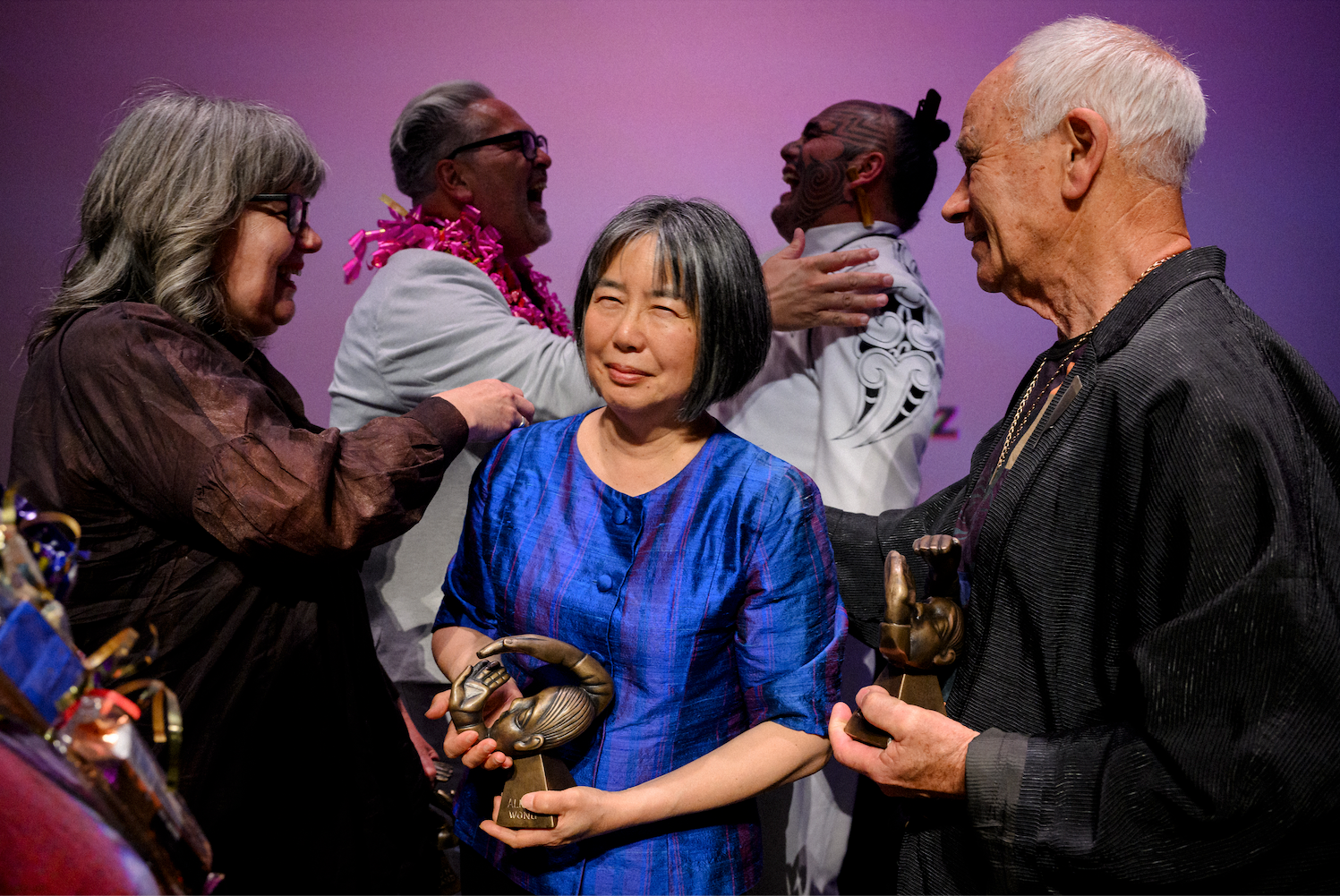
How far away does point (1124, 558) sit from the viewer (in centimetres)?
101

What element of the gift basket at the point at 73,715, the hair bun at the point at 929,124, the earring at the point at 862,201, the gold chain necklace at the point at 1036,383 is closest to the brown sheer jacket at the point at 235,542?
the gift basket at the point at 73,715

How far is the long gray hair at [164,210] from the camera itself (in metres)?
1.33

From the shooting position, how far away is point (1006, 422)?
1.36 m

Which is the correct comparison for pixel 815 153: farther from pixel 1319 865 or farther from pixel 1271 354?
pixel 1319 865

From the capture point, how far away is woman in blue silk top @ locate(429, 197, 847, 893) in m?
1.22

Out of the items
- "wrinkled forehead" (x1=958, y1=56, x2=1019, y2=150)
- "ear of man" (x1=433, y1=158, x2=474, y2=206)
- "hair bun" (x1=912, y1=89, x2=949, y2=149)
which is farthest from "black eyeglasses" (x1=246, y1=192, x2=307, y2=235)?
"hair bun" (x1=912, y1=89, x2=949, y2=149)

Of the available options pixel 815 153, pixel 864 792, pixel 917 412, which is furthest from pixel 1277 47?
pixel 864 792

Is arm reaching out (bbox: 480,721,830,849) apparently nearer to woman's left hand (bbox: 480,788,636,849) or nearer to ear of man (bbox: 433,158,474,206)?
woman's left hand (bbox: 480,788,636,849)

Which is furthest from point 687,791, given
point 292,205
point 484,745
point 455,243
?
point 455,243

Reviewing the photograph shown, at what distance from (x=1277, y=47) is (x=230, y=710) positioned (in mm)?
2953

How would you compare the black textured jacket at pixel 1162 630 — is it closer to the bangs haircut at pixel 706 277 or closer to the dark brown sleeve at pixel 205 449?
the bangs haircut at pixel 706 277

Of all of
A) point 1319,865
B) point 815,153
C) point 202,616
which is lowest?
point 202,616

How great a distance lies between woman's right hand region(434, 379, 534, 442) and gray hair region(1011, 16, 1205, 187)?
851 mm

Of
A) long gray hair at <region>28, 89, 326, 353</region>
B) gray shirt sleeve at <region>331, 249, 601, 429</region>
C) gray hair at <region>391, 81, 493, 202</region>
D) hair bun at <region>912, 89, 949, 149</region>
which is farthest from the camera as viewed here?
gray hair at <region>391, 81, 493, 202</region>
